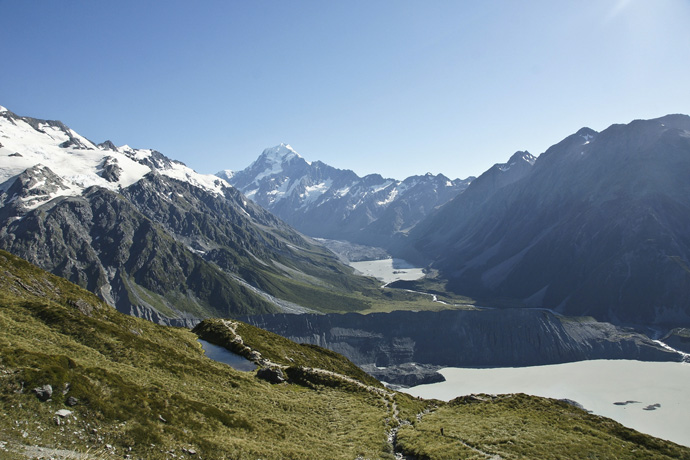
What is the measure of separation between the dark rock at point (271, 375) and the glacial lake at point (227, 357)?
3351 millimetres

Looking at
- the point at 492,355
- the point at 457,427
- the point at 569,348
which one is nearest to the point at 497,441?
the point at 457,427

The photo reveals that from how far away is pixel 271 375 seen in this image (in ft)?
161

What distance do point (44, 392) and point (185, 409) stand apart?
9848 mm

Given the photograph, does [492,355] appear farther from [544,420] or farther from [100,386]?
[100,386]


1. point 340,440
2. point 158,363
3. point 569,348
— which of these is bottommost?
point 569,348

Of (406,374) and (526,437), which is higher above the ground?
(526,437)

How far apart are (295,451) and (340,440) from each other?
20.8 feet

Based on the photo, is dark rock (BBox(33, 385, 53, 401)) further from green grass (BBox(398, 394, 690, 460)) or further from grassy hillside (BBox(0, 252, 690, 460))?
green grass (BBox(398, 394, 690, 460))

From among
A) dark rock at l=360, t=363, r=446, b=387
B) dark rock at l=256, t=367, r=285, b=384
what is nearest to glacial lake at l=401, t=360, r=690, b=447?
dark rock at l=360, t=363, r=446, b=387

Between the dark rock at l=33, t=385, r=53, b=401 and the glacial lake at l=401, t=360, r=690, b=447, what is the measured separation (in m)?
140

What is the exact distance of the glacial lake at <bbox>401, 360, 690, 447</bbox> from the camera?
132 metres

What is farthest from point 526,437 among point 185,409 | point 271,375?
point 185,409

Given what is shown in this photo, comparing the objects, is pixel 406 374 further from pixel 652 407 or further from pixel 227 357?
pixel 227 357

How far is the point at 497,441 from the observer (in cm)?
3625
